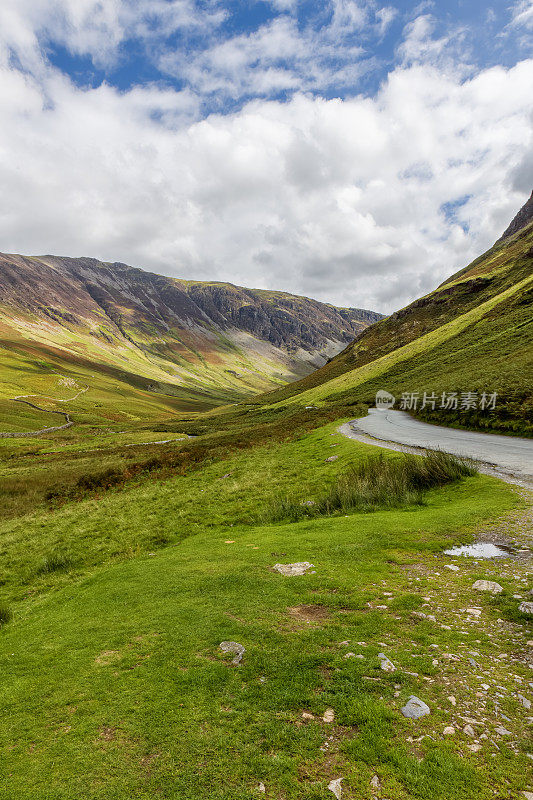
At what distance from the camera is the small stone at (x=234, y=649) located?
6.95m

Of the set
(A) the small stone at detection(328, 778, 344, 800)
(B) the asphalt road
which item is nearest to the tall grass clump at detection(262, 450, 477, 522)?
(B) the asphalt road

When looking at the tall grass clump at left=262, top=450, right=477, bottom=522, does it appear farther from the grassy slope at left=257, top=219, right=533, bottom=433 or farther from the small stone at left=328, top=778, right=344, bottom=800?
the grassy slope at left=257, top=219, right=533, bottom=433

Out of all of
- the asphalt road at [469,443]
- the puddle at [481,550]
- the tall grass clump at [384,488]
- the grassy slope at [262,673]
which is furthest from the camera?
the asphalt road at [469,443]

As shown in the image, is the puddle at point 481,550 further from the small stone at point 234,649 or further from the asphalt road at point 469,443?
the asphalt road at point 469,443

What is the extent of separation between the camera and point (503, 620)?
703 centimetres

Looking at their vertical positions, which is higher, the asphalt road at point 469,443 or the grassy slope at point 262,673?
the asphalt road at point 469,443

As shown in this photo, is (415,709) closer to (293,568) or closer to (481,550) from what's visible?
(293,568)

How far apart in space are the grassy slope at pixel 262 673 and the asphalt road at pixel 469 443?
21.1ft

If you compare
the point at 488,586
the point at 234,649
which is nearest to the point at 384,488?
the point at 488,586

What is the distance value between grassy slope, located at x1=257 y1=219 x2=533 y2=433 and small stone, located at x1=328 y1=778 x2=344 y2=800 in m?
33.7

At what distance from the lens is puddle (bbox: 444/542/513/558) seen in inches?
392

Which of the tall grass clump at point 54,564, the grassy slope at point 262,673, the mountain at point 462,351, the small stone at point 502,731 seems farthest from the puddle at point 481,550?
the mountain at point 462,351

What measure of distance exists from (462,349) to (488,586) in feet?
298

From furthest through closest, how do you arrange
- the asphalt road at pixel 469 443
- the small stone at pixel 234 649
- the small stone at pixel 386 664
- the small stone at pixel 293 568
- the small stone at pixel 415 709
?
1. the asphalt road at pixel 469 443
2. the small stone at pixel 293 568
3. the small stone at pixel 234 649
4. the small stone at pixel 386 664
5. the small stone at pixel 415 709
